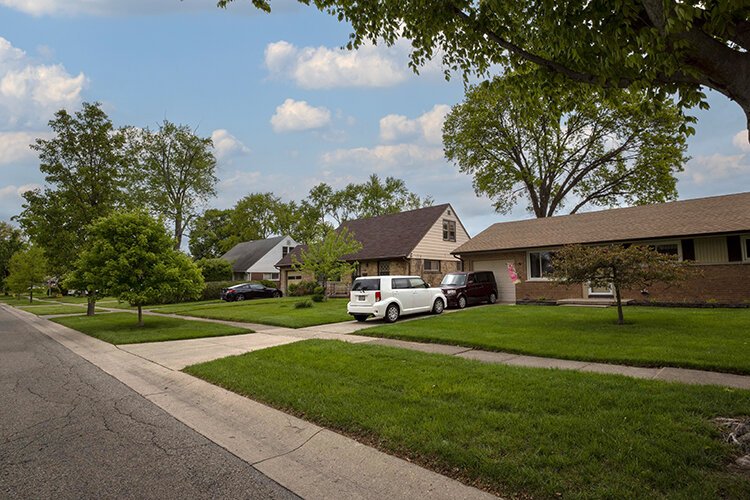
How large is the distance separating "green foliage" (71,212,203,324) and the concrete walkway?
3.62 meters

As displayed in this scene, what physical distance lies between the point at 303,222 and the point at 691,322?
59.6 m

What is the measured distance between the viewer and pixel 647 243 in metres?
18.5

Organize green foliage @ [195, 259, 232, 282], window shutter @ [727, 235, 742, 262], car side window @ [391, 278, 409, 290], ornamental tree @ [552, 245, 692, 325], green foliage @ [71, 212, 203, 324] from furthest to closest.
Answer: green foliage @ [195, 259, 232, 282] < window shutter @ [727, 235, 742, 262] < car side window @ [391, 278, 409, 290] < green foliage @ [71, 212, 203, 324] < ornamental tree @ [552, 245, 692, 325]

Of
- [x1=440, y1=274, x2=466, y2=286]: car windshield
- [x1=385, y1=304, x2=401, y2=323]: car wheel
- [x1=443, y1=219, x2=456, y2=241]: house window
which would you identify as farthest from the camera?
[x1=443, y1=219, x2=456, y2=241]: house window

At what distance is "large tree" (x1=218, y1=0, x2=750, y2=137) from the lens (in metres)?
4.12

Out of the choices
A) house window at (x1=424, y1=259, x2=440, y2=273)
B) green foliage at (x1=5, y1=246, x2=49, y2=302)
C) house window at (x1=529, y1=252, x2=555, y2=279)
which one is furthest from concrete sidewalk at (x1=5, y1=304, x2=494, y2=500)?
green foliage at (x1=5, y1=246, x2=49, y2=302)

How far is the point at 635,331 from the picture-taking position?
10.6 m

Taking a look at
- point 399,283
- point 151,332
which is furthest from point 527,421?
point 151,332

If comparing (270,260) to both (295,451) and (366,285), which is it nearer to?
(366,285)

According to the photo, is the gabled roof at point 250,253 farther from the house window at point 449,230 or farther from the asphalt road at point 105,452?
the asphalt road at point 105,452

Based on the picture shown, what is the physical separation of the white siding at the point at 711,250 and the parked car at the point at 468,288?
8.78m

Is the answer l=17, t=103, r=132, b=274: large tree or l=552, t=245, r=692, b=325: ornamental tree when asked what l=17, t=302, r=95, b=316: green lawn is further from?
l=552, t=245, r=692, b=325: ornamental tree

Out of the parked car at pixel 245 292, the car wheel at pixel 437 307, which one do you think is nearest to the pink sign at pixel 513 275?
the car wheel at pixel 437 307

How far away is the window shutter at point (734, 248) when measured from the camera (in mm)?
16406
